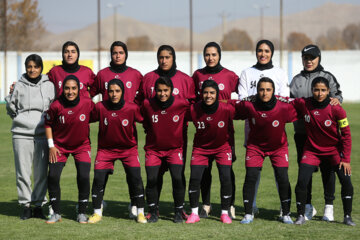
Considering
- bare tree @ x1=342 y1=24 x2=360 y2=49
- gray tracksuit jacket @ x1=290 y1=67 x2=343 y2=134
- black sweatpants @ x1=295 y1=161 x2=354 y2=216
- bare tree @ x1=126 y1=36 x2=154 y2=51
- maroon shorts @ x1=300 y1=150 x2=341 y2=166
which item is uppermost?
bare tree @ x1=342 y1=24 x2=360 y2=49

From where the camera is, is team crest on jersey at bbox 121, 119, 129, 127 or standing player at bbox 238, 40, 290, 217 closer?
team crest on jersey at bbox 121, 119, 129, 127

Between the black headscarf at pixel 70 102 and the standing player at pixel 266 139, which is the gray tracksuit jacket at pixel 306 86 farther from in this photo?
the black headscarf at pixel 70 102

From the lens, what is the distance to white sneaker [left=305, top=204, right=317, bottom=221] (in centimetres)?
789

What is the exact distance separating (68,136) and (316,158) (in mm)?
3184

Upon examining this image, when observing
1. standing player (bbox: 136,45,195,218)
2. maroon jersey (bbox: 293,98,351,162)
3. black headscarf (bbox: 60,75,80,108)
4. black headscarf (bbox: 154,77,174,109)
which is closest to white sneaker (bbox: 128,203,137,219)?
standing player (bbox: 136,45,195,218)

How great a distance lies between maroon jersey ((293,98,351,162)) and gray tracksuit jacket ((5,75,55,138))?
3330 millimetres

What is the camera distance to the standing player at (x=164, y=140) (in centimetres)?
769

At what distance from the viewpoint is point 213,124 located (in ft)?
25.2

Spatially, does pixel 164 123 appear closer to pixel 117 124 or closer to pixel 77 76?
pixel 117 124

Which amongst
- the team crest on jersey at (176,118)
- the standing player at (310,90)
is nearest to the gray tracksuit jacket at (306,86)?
the standing player at (310,90)

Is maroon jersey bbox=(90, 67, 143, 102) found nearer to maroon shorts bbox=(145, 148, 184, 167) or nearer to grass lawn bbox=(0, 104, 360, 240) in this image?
maroon shorts bbox=(145, 148, 184, 167)

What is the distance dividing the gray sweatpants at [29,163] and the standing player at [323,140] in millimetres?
3336

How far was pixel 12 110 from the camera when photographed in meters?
8.02

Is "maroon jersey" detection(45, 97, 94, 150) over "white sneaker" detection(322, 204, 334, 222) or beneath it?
over
